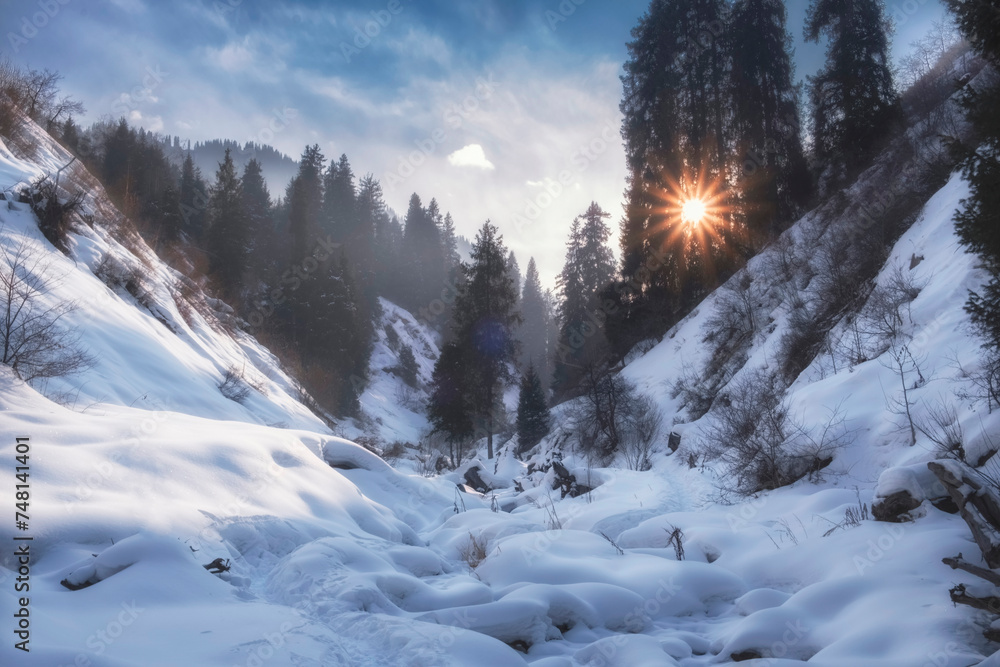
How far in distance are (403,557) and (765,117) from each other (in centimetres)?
2733

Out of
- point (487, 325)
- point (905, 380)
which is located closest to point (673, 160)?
point (487, 325)

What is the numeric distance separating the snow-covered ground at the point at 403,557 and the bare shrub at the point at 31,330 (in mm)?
262

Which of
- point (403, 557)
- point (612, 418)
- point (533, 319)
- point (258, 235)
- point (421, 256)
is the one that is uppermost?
point (421, 256)

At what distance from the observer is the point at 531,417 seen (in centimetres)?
2850

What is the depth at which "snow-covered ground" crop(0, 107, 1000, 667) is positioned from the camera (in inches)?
125

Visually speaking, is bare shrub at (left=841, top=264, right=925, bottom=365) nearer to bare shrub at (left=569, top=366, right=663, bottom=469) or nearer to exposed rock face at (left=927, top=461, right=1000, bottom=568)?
exposed rock face at (left=927, top=461, right=1000, bottom=568)

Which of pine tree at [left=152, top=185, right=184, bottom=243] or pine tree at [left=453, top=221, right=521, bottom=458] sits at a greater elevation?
pine tree at [left=152, top=185, right=184, bottom=243]

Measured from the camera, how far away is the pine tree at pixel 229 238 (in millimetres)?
31984

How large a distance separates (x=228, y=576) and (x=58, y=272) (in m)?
8.56

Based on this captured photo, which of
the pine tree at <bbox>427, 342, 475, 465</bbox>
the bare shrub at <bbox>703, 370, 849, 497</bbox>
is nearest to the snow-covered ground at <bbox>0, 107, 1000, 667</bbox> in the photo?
the bare shrub at <bbox>703, 370, 849, 497</bbox>

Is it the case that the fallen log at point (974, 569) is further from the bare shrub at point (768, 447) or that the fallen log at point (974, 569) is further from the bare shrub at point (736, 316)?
the bare shrub at point (736, 316)

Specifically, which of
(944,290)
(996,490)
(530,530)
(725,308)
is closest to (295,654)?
(530,530)

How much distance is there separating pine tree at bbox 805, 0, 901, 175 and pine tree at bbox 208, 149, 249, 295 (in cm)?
3228

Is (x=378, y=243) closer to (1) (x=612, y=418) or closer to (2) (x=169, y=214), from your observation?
(2) (x=169, y=214)
